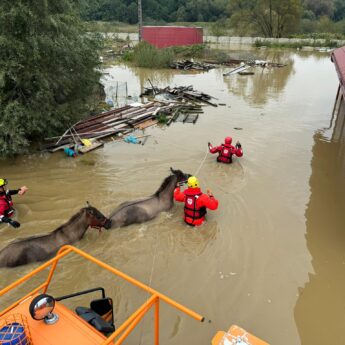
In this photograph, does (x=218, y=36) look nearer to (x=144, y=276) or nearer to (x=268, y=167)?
(x=268, y=167)

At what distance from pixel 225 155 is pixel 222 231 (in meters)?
4.45

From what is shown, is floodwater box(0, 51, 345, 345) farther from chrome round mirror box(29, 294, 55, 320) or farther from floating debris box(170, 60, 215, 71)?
floating debris box(170, 60, 215, 71)

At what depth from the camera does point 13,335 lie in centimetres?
329

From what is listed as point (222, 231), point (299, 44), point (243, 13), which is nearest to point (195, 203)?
point (222, 231)

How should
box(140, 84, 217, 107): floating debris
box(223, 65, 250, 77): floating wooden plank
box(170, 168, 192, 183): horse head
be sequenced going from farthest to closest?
box(223, 65, 250, 77): floating wooden plank
box(140, 84, 217, 107): floating debris
box(170, 168, 192, 183): horse head

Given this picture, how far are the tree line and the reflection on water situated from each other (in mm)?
12197

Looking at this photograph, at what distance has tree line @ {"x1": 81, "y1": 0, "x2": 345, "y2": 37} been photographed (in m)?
60.6

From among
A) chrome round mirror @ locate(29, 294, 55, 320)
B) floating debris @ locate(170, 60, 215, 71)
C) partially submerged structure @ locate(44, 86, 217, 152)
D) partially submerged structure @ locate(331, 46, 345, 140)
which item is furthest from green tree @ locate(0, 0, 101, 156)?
floating debris @ locate(170, 60, 215, 71)

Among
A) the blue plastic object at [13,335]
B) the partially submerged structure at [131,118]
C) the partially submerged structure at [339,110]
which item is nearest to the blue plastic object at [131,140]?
the partially submerged structure at [131,118]

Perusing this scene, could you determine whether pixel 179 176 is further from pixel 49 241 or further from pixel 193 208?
pixel 49 241

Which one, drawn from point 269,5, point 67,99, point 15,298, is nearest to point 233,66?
point 67,99

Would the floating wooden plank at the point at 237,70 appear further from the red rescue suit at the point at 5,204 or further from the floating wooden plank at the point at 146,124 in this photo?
the red rescue suit at the point at 5,204

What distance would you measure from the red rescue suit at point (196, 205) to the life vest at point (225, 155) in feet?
13.6

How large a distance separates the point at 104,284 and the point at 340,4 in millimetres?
134460
